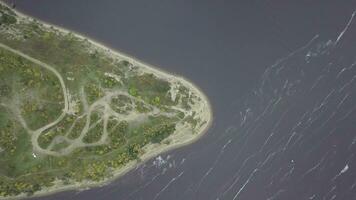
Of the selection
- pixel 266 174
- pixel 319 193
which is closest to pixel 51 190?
pixel 266 174

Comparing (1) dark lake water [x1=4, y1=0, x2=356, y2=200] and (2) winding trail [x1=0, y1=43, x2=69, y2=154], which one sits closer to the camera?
(2) winding trail [x1=0, y1=43, x2=69, y2=154]

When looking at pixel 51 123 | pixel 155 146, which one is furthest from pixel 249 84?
pixel 51 123

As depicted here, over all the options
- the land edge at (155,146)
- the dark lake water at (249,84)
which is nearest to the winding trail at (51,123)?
the land edge at (155,146)

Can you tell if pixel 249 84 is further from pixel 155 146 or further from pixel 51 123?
pixel 51 123

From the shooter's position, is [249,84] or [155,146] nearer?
[249,84]

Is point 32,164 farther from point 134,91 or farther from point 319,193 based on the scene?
point 319,193

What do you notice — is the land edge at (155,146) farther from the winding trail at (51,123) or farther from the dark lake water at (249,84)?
the winding trail at (51,123)

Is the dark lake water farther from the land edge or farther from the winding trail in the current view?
the winding trail

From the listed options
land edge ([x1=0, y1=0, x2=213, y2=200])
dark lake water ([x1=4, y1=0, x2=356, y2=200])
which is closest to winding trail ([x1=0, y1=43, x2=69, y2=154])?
land edge ([x1=0, y1=0, x2=213, y2=200])

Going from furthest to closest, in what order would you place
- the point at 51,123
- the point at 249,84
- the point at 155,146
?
the point at 155,146 → the point at 249,84 → the point at 51,123
